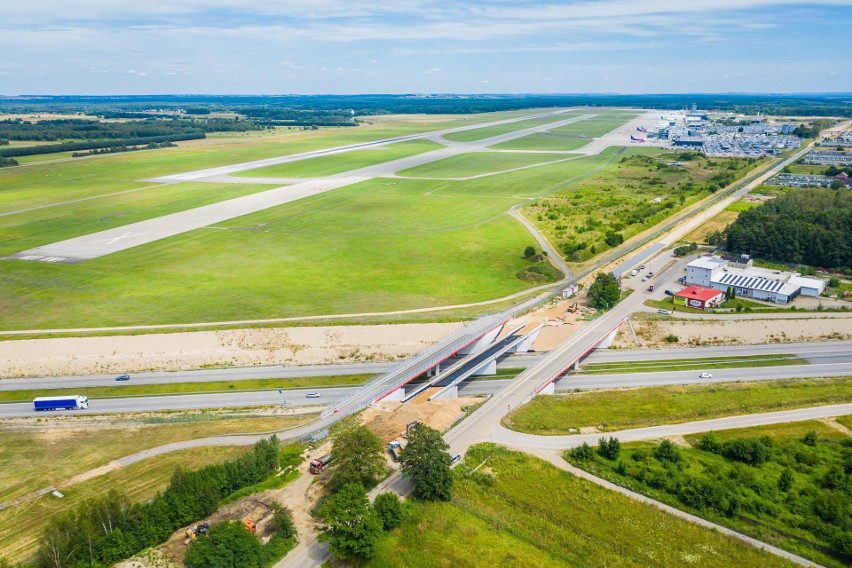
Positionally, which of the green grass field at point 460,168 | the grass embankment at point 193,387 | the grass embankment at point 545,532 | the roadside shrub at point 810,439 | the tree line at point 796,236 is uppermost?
the green grass field at point 460,168

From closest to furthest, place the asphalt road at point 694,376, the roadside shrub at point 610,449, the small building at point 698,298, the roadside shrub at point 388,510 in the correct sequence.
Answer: the roadside shrub at point 388,510, the roadside shrub at point 610,449, the asphalt road at point 694,376, the small building at point 698,298

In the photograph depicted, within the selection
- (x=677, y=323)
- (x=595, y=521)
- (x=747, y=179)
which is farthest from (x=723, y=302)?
(x=747, y=179)

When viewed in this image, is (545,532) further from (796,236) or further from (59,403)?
(796,236)

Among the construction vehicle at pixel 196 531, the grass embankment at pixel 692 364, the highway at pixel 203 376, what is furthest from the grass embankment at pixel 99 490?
the grass embankment at pixel 692 364

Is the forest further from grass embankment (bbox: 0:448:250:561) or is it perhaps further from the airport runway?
the airport runway

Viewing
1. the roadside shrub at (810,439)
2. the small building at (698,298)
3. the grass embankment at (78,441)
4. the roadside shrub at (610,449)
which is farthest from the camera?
the small building at (698,298)

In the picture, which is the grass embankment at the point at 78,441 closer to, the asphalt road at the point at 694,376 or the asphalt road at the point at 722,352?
the asphalt road at the point at 694,376
